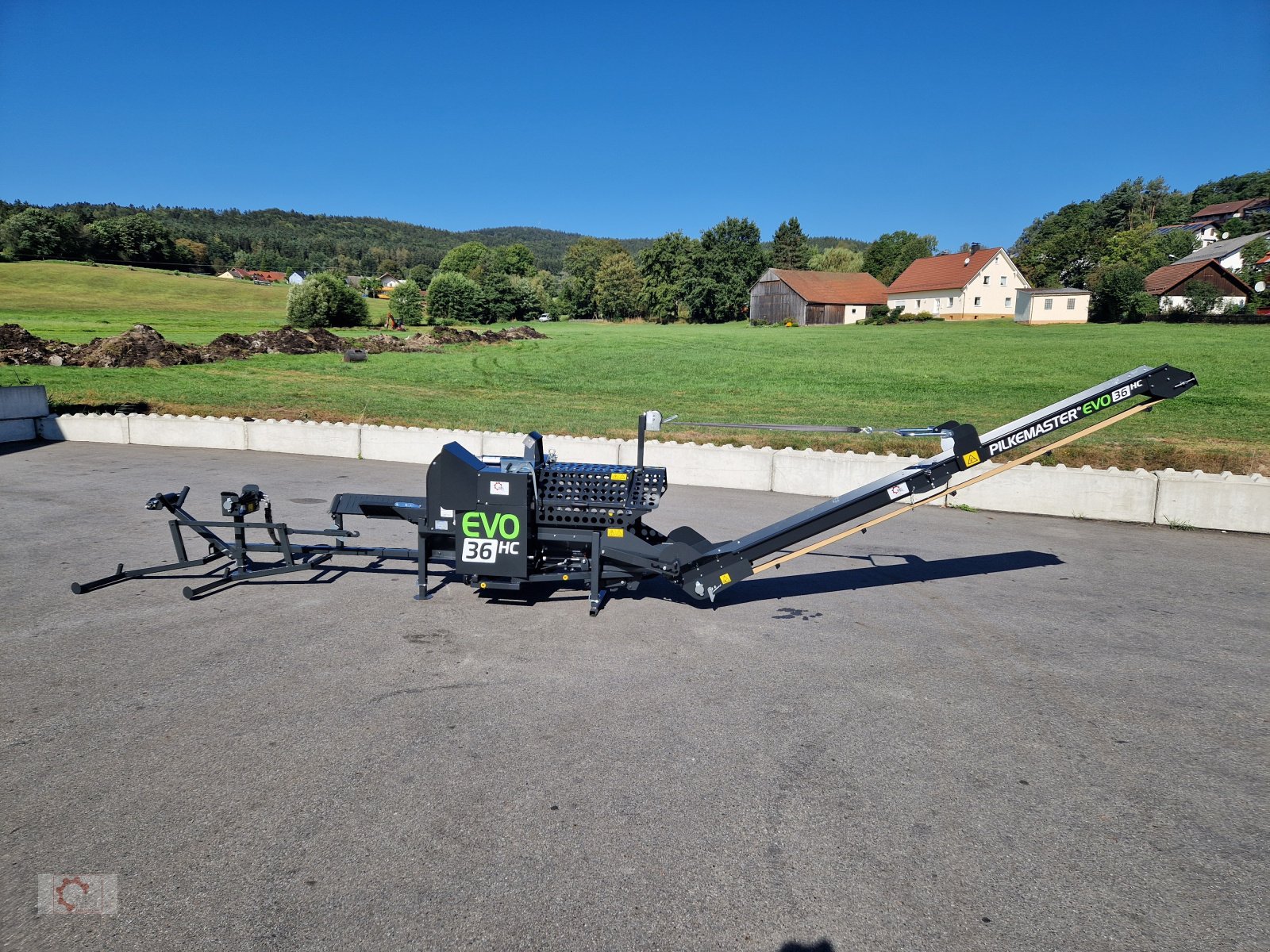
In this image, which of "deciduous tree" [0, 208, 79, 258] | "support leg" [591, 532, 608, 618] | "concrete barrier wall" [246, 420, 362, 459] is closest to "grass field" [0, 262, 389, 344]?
"deciduous tree" [0, 208, 79, 258]

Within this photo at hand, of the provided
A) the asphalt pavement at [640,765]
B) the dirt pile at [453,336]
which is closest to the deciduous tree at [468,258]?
the dirt pile at [453,336]

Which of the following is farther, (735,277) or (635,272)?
(635,272)

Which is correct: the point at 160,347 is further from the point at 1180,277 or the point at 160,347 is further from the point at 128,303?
the point at 1180,277

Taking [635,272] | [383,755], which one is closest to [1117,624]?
[383,755]

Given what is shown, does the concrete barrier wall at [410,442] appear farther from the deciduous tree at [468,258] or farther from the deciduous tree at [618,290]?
the deciduous tree at [468,258]

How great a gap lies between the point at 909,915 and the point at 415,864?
2385 mm

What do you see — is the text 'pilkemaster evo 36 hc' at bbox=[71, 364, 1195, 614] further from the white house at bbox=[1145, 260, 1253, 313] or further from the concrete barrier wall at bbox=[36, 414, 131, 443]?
the white house at bbox=[1145, 260, 1253, 313]

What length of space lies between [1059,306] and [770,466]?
196 feet

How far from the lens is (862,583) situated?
28.2 ft

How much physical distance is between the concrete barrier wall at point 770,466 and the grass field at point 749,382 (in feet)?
9.45

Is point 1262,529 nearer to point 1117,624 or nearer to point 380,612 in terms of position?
point 1117,624

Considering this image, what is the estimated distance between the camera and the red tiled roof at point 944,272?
77.6 meters

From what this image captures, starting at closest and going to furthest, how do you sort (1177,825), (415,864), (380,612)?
(415,864)
(1177,825)
(380,612)

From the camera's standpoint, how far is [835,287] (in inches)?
3445
